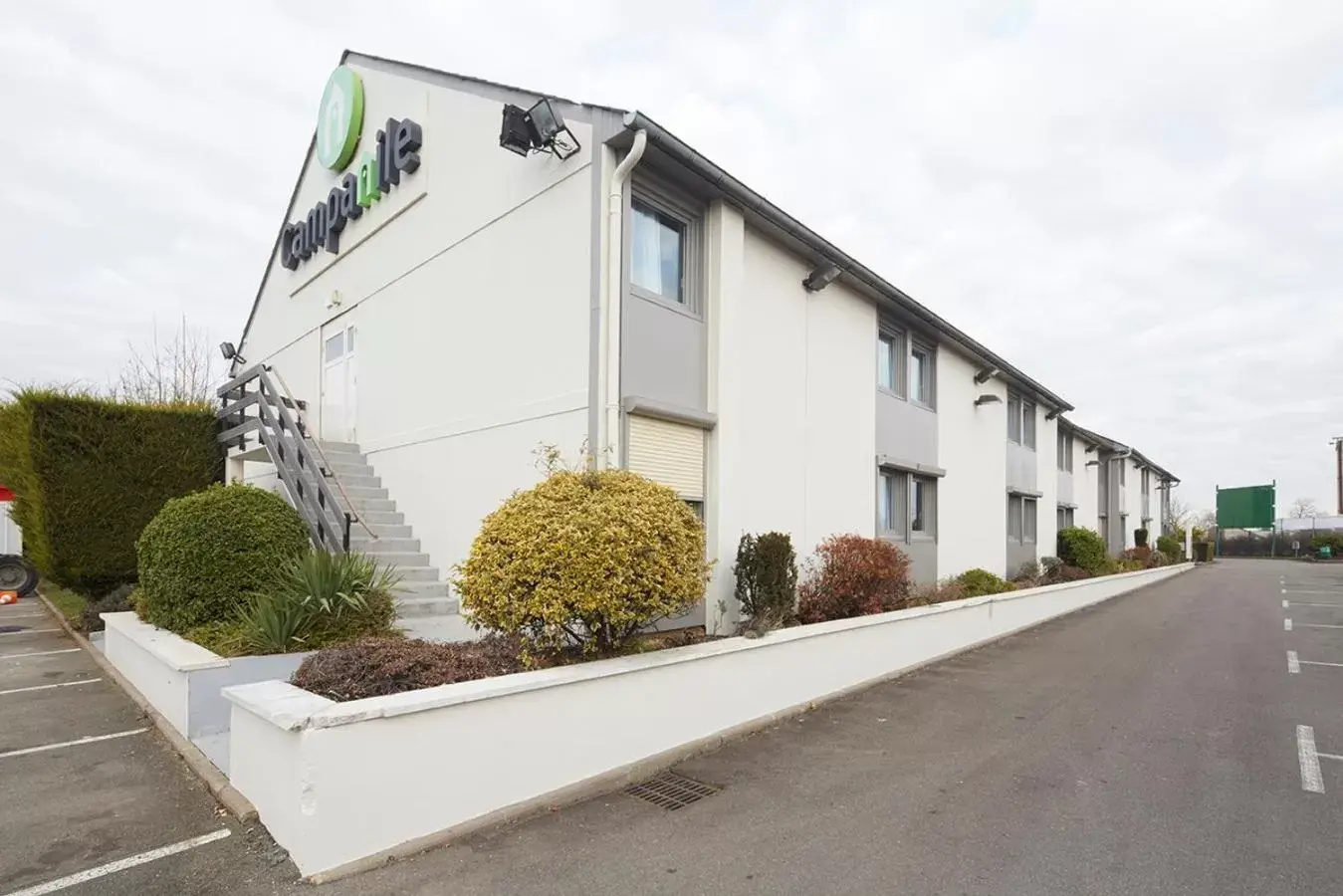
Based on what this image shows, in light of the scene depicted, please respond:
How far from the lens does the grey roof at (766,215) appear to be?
739cm

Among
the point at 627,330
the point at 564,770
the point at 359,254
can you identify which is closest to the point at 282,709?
the point at 564,770

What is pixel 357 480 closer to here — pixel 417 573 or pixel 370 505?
pixel 370 505

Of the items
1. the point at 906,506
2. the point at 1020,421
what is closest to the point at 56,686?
the point at 906,506

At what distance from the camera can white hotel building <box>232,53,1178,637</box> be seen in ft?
25.3

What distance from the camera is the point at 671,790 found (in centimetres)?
505

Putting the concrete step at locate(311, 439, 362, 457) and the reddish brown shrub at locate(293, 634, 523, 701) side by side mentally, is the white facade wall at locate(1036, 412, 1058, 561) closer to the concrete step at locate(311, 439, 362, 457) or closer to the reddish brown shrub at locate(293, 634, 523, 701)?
the concrete step at locate(311, 439, 362, 457)

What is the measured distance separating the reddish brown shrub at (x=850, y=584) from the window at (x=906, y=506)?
246 centimetres

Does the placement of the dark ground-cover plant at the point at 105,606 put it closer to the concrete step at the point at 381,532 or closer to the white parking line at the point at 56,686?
the white parking line at the point at 56,686

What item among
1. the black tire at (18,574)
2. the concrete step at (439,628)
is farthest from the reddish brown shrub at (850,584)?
the black tire at (18,574)

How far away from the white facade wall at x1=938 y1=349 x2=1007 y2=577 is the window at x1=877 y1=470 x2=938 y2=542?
0.84 feet

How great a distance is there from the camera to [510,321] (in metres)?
8.73

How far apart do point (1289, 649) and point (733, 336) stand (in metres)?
9.66

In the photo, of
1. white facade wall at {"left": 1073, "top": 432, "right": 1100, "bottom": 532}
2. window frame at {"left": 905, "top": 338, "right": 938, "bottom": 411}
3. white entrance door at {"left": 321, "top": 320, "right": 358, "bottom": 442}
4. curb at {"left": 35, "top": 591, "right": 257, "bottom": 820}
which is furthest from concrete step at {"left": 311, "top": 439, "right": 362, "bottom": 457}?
white facade wall at {"left": 1073, "top": 432, "right": 1100, "bottom": 532}

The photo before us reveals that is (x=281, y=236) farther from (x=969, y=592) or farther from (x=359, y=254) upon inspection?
(x=969, y=592)
